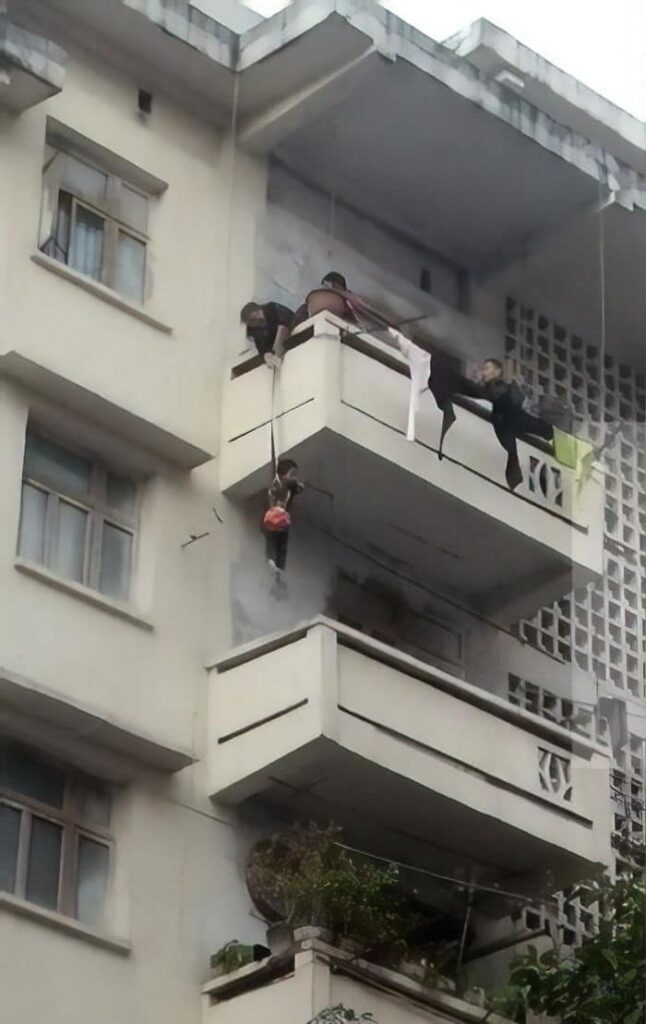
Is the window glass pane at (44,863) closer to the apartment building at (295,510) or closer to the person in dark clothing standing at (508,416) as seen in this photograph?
the apartment building at (295,510)

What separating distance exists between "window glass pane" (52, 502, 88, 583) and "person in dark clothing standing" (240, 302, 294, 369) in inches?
79.1

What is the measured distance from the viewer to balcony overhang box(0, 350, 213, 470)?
1808cm

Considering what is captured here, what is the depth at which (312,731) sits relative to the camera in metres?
17.4

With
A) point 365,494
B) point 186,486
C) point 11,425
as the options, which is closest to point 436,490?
point 365,494

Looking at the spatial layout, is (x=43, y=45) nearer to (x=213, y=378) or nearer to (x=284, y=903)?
(x=213, y=378)

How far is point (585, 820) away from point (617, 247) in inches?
229

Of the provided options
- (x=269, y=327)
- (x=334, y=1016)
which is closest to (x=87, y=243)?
(x=269, y=327)

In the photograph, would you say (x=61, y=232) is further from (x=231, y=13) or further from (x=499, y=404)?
(x=499, y=404)

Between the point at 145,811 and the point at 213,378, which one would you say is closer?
the point at 145,811

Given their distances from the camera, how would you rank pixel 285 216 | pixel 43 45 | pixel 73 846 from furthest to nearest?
pixel 285 216
pixel 43 45
pixel 73 846

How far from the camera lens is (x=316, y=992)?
16500 mm

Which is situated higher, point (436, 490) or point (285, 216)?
point (285, 216)

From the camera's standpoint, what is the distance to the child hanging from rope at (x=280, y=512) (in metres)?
18.7

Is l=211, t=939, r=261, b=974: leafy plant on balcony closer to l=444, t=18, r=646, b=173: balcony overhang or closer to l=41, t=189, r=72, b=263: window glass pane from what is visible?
l=41, t=189, r=72, b=263: window glass pane
